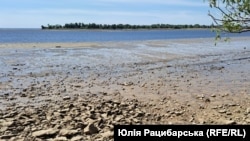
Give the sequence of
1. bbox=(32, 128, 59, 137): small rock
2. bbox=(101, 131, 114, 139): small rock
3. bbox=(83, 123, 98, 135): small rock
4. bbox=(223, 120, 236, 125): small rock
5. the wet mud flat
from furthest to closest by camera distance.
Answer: the wet mud flat < bbox=(223, 120, 236, 125): small rock < bbox=(83, 123, 98, 135): small rock < bbox=(32, 128, 59, 137): small rock < bbox=(101, 131, 114, 139): small rock

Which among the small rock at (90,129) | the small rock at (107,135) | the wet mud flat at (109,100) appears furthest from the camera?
the wet mud flat at (109,100)

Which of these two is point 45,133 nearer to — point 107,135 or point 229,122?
point 107,135

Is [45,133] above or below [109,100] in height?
above

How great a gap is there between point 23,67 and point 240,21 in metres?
19.3

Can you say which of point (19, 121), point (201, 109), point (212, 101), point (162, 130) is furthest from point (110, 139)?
point (212, 101)

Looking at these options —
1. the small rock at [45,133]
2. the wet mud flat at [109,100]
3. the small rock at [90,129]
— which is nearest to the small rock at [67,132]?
the wet mud flat at [109,100]

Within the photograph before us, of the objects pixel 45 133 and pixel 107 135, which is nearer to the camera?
pixel 107 135

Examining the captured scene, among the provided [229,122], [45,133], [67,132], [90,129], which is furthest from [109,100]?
[229,122]

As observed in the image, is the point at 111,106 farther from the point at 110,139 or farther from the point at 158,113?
the point at 110,139

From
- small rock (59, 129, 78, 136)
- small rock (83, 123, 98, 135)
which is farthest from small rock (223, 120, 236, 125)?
small rock (59, 129, 78, 136)

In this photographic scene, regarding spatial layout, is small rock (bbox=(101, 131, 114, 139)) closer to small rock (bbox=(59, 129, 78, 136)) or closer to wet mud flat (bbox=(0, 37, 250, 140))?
wet mud flat (bbox=(0, 37, 250, 140))

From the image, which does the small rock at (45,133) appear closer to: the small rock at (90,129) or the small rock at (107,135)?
the small rock at (90,129)

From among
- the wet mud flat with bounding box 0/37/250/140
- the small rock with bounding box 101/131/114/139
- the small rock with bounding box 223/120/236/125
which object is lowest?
the wet mud flat with bounding box 0/37/250/140

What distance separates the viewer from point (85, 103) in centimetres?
1414
